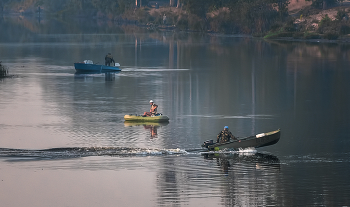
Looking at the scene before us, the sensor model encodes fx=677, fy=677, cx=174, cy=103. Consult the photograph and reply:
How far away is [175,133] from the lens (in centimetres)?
4144

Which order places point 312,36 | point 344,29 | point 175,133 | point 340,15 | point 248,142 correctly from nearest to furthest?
point 248,142, point 175,133, point 344,29, point 312,36, point 340,15

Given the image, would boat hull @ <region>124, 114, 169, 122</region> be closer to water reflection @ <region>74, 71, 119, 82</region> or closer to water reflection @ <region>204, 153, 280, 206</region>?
water reflection @ <region>204, 153, 280, 206</region>

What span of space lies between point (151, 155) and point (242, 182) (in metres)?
6.35

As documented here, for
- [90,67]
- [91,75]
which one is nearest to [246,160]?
[91,75]

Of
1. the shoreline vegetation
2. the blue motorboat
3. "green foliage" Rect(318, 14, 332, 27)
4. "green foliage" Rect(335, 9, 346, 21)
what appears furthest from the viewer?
the shoreline vegetation

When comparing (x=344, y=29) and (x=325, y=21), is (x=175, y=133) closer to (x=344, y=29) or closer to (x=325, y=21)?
(x=344, y=29)

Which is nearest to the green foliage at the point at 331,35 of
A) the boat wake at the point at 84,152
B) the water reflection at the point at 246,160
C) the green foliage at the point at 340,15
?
the green foliage at the point at 340,15

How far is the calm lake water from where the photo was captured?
29.4 m

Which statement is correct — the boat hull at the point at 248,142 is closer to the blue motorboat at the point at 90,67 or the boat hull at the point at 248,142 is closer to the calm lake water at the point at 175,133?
the calm lake water at the point at 175,133

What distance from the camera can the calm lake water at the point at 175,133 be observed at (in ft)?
96.3

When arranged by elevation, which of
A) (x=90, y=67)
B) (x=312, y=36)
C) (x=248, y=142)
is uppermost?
(x=312, y=36)

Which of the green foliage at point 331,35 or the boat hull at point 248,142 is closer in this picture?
the boat hull at point 248,142

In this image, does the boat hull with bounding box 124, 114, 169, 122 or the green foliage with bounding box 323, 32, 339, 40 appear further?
the green foliage with bounding box 323, 32, 339, 40

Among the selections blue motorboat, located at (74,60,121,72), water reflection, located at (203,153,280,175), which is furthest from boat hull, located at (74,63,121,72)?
water reflection, located at (203,153,280,175)
